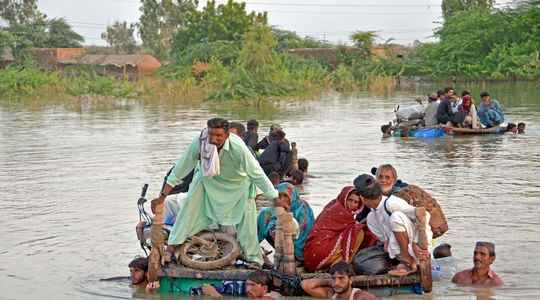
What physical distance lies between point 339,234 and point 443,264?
1.37m

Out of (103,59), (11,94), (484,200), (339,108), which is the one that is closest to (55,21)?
(103,59)

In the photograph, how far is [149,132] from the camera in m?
25.4

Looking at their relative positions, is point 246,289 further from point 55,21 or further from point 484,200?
point 55,21

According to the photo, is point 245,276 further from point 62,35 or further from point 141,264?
point 62,35

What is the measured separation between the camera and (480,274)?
8.59 m

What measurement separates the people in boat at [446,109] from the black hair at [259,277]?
12714mm

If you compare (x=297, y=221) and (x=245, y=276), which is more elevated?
(x=297, y=221)

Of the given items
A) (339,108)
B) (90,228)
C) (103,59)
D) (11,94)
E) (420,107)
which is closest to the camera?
(90,228)

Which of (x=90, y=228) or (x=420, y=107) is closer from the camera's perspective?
(x=90, y=228)

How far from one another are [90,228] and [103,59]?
45.9 meters

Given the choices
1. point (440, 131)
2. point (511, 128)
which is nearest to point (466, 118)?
point (440, 131)

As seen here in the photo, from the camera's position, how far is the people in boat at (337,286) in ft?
25.0

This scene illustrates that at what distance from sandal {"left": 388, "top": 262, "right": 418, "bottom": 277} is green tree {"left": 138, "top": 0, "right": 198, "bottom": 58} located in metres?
65.6

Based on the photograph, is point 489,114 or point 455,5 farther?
point 455,5
